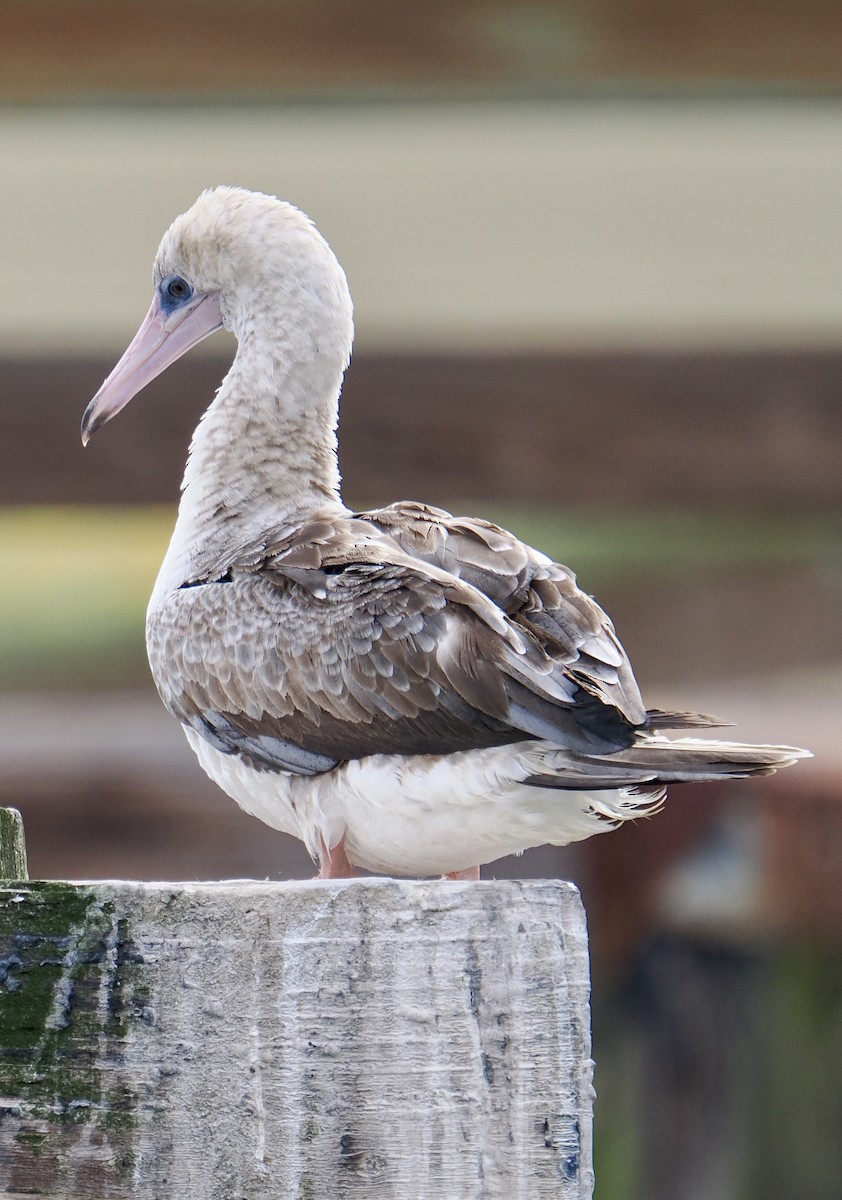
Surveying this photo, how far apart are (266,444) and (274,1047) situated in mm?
2173

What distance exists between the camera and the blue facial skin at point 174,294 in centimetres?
441

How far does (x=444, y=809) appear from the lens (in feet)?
10.5

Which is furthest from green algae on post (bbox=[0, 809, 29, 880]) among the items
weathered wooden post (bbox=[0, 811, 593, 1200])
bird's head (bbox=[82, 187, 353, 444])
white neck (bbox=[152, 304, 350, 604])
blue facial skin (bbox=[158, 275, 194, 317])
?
blue facial skin (bbox=[158, 275, 194, 317])

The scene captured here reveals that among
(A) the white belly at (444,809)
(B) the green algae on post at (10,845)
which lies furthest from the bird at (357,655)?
(B) the green algae on post at (10,845)

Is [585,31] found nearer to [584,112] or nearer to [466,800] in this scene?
[584,112]

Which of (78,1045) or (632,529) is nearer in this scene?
(78,1045)

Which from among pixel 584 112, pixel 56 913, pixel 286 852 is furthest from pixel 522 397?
pixel 56 913

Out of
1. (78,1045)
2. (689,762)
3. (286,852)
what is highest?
(286,852)

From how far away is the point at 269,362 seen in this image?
418cm

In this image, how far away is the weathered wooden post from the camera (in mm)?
2182

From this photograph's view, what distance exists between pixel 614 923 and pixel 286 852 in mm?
1431

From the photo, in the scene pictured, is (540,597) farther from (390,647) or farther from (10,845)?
(10,845)

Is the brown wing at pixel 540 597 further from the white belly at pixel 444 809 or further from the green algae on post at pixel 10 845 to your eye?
the green algae on post at pixel 10 845

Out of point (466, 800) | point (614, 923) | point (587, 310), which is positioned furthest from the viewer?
point (614, 923)
